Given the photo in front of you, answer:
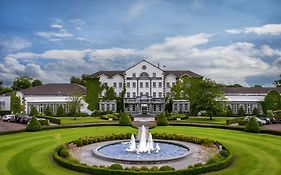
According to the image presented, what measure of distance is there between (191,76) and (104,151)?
47521 millimetres

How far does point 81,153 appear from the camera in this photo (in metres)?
26.6

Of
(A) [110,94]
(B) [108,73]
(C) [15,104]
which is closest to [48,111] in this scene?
(C) [15,104]

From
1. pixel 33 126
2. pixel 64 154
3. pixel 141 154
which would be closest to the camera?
pixel 64 154

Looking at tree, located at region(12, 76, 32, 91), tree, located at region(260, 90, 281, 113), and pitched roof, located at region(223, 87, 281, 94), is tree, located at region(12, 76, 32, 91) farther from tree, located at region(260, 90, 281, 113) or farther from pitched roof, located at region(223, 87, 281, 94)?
tree, located at region(260, 90, 281, 113)

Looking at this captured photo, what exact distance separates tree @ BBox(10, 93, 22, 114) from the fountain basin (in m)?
40.6

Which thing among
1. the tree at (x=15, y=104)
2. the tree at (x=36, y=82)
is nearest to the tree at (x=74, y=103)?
the tree at (x=15, y=104)

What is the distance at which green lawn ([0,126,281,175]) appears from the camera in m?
20.6

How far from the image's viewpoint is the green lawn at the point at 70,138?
67.7ft

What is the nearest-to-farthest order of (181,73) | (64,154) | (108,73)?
(64,154), (108,73), (181,73)

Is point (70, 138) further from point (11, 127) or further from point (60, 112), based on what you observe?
point (60, 112)

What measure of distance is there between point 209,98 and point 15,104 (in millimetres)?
37552

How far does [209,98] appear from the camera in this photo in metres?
55.8

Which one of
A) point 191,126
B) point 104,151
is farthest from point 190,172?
point 191,126

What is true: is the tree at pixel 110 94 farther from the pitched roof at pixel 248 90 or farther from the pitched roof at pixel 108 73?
the pitched roof at pixel 248 90
